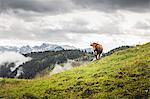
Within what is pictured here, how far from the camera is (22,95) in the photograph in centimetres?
3738

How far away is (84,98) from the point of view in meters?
33.0

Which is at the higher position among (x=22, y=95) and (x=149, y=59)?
(x=149, y=59)

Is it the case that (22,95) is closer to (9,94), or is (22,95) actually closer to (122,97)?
(9,94)

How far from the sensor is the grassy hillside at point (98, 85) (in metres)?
32.4

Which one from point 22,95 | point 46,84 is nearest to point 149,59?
point 46,84

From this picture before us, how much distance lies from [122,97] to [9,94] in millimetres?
14048

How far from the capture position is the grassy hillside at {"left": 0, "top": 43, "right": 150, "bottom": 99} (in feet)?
106

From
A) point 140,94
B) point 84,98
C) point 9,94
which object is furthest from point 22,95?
point 140,94

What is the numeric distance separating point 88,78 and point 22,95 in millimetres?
7464

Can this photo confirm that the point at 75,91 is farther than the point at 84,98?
Yes

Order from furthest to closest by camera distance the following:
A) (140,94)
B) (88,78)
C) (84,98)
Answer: (88,78)
(84,98)
(140,94)

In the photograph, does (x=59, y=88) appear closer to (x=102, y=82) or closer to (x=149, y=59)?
(x=102, y=82)

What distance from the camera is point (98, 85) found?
35312mm

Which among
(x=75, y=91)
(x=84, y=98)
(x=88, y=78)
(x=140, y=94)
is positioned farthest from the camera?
(x=88, y=78)
